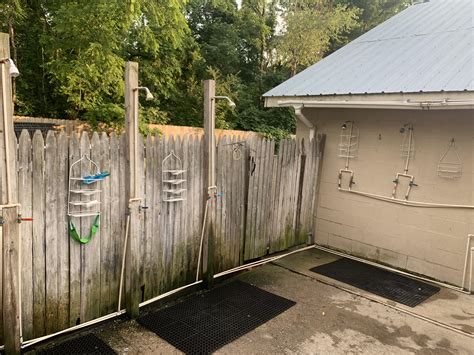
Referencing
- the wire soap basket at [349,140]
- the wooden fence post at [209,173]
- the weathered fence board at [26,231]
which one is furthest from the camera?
the wire soap basket at [349,140]

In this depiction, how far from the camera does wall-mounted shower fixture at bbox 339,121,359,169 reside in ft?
17.5

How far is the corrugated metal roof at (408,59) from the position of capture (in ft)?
14.2

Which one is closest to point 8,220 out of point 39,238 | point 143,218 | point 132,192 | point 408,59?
point 39,238

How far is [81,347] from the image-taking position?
111 inches

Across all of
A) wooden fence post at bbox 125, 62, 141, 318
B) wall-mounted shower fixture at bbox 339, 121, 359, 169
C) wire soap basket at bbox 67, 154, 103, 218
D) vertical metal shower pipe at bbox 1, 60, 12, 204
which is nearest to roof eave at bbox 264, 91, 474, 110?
wall-mounted shower fixture at bbox 339, 121, 359, 169

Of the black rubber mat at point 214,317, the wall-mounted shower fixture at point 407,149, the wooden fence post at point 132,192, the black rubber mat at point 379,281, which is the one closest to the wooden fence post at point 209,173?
the black rubber mat at point 214,317

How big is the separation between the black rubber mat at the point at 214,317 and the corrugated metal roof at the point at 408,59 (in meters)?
2.93

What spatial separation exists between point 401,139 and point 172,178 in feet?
10.4

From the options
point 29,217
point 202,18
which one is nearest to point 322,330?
point 29,217

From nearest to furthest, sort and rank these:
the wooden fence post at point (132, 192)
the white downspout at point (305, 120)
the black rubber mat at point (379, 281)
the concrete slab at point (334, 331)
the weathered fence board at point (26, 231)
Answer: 1. the weathered fence board at point (26, 231)
2. the concrete slab at point (334, 331)
3. the wooden fence post at point (132, 192)
4. the black rubber mat at point (379, 281)
5. the white downspout at point (305, 120)

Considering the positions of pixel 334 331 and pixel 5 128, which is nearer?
pixel 5 128

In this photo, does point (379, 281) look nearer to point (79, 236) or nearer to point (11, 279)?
point (79, 236)

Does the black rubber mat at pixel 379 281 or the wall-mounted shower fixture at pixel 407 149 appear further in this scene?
the wall-mounted shower fixture at pixel 407 149

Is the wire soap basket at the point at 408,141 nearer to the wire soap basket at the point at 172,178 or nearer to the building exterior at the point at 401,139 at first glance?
the building exterior at the point at 401,139
